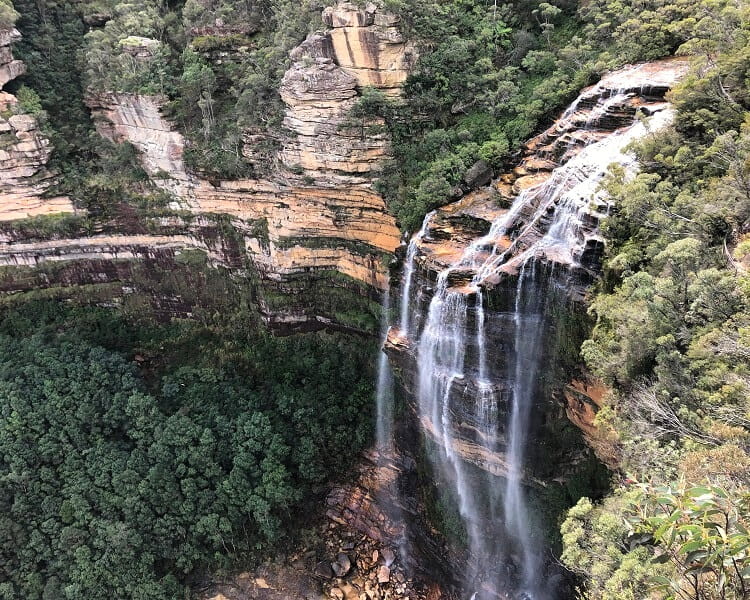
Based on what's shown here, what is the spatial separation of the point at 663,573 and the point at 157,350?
20035 millimetres

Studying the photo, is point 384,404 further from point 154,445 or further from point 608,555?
point 608,555

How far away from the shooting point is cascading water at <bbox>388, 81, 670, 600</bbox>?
11719 mm

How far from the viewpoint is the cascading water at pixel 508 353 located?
11719 mm

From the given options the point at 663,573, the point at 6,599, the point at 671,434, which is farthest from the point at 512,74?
the point at 6,599

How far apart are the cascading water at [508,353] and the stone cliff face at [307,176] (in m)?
3.65

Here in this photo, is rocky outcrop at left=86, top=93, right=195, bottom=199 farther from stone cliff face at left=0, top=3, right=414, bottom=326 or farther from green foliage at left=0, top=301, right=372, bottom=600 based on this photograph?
green foliage at left=0, top=301, right=372, bottom=600

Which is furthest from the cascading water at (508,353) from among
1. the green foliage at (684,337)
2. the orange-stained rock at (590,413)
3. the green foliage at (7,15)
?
the green foliage at (7,15)

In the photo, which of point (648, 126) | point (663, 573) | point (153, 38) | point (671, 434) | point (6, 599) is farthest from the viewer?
point (153, 38)

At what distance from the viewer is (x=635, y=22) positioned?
14.0 m

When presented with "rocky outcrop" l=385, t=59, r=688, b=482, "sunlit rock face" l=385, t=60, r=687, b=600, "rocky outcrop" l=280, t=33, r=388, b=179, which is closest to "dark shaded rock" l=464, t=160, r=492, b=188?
"rocky outcrop" l=385, t=59, r=688, b=482

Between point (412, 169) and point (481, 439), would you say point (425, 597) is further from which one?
point (412, 169)

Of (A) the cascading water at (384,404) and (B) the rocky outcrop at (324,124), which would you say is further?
(A) the cascading water at (384,404)

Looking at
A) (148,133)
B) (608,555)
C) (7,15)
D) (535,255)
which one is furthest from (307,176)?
(608,555)

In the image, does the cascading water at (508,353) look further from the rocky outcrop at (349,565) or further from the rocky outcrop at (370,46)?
the rocky outcrop at (370,46)
